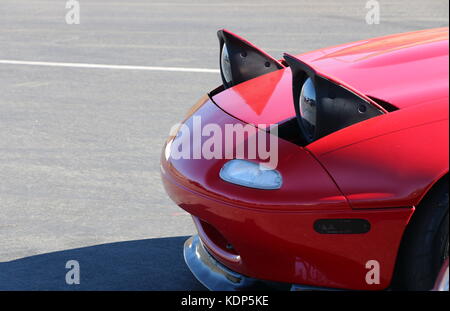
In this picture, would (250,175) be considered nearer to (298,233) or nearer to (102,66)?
(298,233)

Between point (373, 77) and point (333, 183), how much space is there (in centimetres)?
66

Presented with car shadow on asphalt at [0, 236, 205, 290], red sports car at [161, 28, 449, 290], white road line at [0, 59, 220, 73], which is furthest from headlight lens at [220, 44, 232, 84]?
white road line at [0, 59, 220, 73]

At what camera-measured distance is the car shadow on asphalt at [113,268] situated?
4.41 meters

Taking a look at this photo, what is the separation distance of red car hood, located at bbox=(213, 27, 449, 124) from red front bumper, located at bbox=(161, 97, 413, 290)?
0.41 m

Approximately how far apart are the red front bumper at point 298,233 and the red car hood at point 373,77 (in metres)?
0.41

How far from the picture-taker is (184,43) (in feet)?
33.8

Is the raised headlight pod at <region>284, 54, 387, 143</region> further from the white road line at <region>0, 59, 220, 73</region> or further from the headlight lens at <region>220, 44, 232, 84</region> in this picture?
the white road line at <region>0, 59, 220, 73</region>

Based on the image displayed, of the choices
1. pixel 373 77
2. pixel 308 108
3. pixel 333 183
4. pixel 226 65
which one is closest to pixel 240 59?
pixel 226 65

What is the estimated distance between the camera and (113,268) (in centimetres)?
461

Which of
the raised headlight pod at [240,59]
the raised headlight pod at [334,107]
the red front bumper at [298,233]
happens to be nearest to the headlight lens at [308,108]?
the raised headlight pod at [334,107]

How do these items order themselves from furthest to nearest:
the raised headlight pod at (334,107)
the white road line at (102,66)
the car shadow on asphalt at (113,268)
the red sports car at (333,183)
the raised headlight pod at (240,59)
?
1. the white road line at (102,66)
2. the raised headlight pod at (240,59)
3. the car shadow on asphalt at (113,268)
4. the raised headlight pod at (334,107)
5. the red sports car at (333,183)

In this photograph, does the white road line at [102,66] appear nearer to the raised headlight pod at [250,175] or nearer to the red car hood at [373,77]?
the red car hood at [373,77]

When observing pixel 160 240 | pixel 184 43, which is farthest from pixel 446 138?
pixel 184 43

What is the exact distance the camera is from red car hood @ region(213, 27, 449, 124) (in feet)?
12.0
